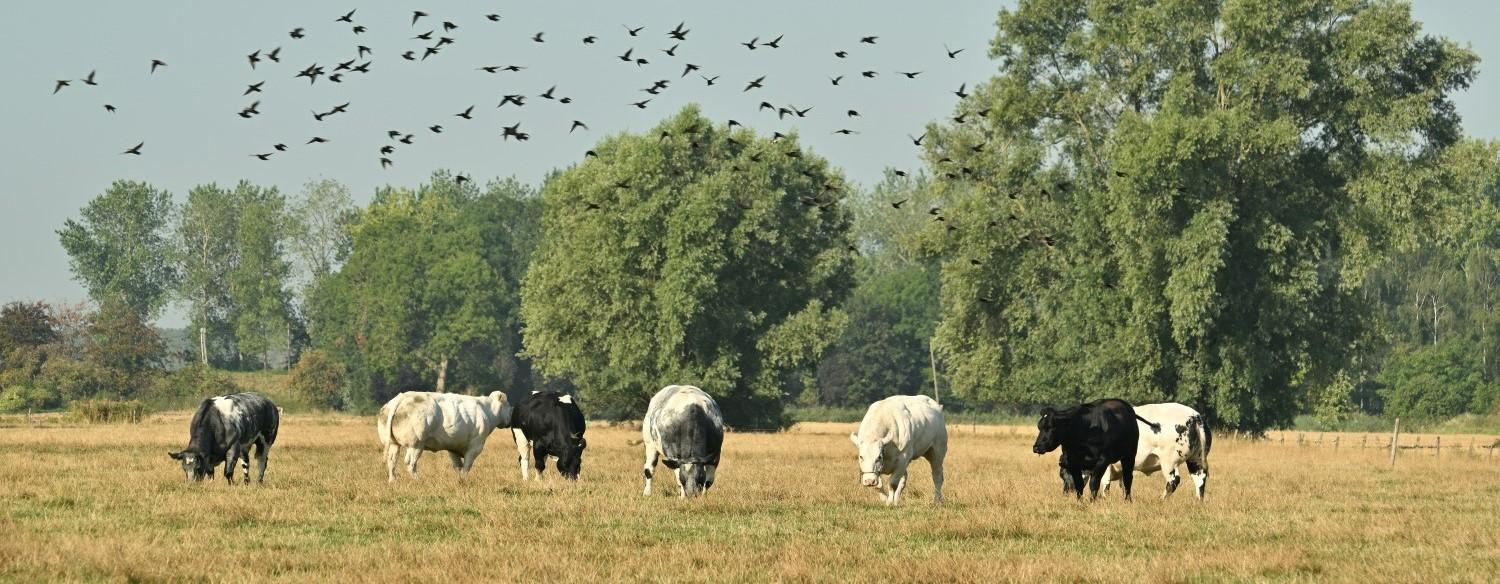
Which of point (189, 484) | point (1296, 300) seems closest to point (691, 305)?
point (1296, 300)

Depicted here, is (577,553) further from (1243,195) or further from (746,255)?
(746,255)

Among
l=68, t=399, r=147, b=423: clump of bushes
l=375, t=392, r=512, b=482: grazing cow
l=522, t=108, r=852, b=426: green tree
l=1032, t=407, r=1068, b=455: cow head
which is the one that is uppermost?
l=522, t=108, r=852, b=426: green tree

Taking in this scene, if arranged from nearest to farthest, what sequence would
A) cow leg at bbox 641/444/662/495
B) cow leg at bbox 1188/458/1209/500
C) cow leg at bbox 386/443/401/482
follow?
cow leg at bbox 641/444/662/495
cow leg at bbox 1188/458/1209/500
cow leg at bbox 386/443/401/482

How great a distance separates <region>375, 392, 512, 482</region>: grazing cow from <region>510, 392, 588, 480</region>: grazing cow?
0.76 meters

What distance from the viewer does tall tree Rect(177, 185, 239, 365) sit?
153 meters

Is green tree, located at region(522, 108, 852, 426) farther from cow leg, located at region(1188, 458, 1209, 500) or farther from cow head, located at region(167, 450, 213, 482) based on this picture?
cow head, located at region(167, 450, 213, 482)

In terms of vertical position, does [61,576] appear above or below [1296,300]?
Answer: below

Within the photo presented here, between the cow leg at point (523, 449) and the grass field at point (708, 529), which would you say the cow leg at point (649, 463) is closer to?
the grass field at point (708, 529)

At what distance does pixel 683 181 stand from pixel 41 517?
53.5 m

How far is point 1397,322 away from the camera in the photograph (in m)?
112

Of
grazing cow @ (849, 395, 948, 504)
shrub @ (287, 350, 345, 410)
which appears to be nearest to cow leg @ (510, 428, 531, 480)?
grazing cow @ (849, 395, 948, 504)

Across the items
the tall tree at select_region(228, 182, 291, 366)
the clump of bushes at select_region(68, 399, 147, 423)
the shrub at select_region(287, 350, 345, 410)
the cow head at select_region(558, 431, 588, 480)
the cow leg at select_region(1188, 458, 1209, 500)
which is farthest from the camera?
the tall tree at select_region(228, 182, 291, 366)

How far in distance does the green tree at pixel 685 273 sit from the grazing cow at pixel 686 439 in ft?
140

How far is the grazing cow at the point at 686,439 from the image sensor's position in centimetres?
2514
